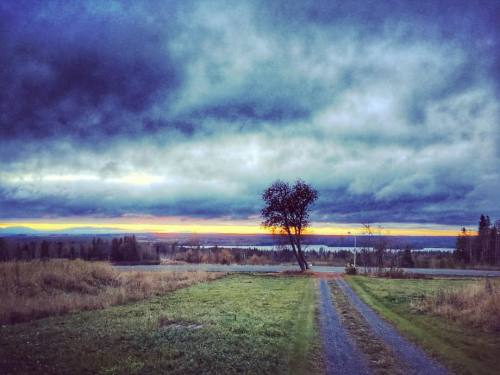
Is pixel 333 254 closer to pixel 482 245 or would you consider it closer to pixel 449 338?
pixel 482 245

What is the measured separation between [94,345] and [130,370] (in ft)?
10.4

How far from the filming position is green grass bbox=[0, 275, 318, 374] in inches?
396

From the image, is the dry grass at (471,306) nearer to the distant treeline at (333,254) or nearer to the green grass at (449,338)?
the green grass at (449,338)

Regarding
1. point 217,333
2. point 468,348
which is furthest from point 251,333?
point 468,348

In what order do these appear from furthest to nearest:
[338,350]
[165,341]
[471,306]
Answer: [471,306], [165,341], [338,350]

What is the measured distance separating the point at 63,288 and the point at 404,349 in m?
23.6

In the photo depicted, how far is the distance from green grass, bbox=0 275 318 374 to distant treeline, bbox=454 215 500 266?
89.5 meters

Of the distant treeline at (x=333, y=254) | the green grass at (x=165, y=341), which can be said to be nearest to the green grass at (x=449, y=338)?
the green grass at (x=165, y=341)

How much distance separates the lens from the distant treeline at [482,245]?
91938 millimetres

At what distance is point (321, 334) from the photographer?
14.1 meters

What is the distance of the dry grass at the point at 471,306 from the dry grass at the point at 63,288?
18.2 metres

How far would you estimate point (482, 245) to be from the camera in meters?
97.4

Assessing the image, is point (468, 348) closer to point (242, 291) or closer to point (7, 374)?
point (7, 374)

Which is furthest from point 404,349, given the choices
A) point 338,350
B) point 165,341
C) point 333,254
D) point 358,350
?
point 333,254
